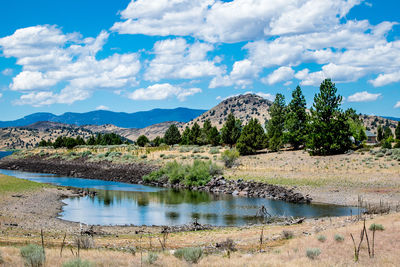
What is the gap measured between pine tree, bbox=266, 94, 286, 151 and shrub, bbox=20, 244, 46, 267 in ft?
202

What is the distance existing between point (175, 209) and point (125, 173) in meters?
31.9

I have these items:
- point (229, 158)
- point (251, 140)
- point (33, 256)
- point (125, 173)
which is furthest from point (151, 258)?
point (251, 140)

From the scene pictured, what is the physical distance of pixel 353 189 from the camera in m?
38.2

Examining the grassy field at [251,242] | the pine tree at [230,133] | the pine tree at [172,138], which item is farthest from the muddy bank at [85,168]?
the pine tree at [172,138]

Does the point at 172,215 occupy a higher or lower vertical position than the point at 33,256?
lower

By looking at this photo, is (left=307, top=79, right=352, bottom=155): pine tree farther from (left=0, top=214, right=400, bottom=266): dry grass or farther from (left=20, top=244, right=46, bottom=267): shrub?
(left=20, top=244, right=46, bottom=267): shrub

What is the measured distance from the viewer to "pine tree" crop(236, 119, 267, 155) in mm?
70125

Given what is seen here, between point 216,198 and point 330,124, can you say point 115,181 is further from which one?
point 330,124

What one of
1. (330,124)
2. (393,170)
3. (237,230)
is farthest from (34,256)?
(330,124)

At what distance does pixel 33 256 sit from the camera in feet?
37.3

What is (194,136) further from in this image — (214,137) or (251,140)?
(251,140)

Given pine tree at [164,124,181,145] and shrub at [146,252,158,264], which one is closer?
shrub at [146,252,158,264]

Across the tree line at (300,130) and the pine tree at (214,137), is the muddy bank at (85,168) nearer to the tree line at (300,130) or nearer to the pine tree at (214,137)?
the tree line at (300,130)

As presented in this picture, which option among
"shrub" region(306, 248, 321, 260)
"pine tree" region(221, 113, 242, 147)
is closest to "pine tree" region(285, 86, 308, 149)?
"pine tree" region(221, 113, 242, 147)
